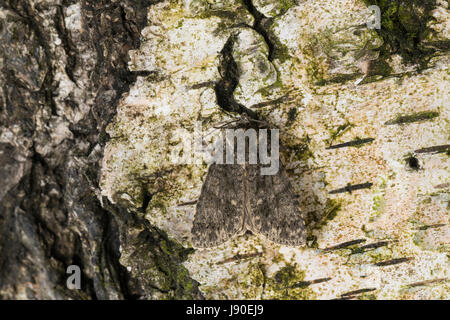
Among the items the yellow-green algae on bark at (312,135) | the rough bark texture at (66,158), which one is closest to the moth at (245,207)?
the yellow-green algae on bark at (312,135)

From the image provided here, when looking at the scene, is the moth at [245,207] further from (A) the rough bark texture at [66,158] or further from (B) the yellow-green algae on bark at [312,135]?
(A) the rough bark texture at [66,158]

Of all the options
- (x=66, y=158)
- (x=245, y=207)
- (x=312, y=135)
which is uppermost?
(x=312, y=135)

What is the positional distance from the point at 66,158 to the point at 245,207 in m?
1.48

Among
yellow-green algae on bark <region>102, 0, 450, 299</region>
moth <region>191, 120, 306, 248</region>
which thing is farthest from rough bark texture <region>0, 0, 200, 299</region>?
moth <region>191, 120, 306, 248</region>

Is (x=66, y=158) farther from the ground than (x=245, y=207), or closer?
farther from the ground

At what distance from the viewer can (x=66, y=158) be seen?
275 centimetres

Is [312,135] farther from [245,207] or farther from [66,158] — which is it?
[66,158]

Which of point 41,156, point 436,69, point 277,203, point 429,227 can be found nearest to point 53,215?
point 41,156

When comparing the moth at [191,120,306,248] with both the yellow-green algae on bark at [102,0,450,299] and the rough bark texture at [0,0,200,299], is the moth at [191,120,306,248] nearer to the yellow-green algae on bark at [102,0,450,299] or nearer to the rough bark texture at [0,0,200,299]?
the yellow-green algae on bark at [102,0,450,299]

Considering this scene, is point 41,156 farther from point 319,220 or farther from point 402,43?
point 402,43

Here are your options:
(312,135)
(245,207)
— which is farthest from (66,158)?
(312,135)

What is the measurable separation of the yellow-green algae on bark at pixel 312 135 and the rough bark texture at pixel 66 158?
16 centimetres

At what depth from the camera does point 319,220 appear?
2.59 meters

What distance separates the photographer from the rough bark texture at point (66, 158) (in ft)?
8.44
